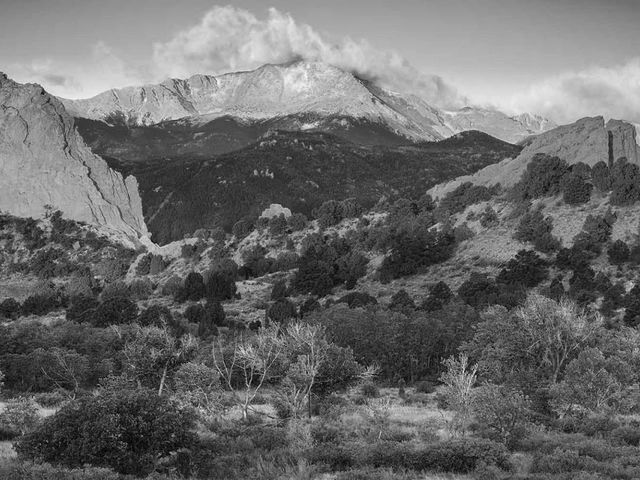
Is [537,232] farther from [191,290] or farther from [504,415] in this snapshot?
[504,415]

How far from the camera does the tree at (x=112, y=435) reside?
16000 millimetres

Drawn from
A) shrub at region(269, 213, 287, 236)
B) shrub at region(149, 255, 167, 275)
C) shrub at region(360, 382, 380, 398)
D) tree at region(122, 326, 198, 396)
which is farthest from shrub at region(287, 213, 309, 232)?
tree at region(122, 326, 198, 396)

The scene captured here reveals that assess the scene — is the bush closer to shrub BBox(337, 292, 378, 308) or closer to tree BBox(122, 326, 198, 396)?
tree BBox(122, 326, 198, 396)

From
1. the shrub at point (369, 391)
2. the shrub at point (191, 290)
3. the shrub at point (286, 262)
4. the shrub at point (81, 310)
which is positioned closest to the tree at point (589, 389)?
the shrub at point (369, 391)

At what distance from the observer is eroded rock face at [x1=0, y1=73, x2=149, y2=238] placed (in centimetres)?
11269

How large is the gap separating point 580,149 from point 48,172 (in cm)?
9276

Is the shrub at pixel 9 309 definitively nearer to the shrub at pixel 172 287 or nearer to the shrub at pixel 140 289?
the shrub at pixel 140 289

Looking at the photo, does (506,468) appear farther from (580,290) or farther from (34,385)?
(580,290)

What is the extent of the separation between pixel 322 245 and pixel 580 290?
4026 centimetres

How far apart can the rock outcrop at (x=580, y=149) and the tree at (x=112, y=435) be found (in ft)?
254

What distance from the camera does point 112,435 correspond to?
16.0m

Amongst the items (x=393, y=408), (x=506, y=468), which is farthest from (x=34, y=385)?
(x=506, y=468)

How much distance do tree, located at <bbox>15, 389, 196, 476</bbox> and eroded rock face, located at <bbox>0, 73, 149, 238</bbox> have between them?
332 ft

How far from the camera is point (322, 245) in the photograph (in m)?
90.6
